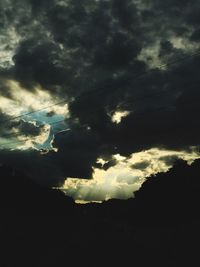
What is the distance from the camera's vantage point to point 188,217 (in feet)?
188

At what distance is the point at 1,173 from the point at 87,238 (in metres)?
22.1

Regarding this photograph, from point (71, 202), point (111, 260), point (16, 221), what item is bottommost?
point (111, 260)

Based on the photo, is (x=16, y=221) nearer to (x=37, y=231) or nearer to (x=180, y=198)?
(x=37, y=231)

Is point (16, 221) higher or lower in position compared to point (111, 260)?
higher

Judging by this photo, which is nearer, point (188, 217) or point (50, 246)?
point (50, 246)

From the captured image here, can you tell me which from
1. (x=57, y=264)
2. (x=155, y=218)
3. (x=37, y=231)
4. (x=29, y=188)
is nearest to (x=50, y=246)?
(x=37, y=231)

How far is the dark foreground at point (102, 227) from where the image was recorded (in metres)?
40.6

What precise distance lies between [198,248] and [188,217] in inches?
705

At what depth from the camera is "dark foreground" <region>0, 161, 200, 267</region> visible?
40625mm

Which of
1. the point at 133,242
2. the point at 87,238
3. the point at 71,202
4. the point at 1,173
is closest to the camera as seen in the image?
the point at 133,242

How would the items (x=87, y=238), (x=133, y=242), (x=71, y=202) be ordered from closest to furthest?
1. (x=133, y=242)
2. (x=87, y=238)
3. (x=71, y=202)

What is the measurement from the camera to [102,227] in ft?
162

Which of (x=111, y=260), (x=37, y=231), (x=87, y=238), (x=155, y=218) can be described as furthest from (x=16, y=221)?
(x=155, y=218)

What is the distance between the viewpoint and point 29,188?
207ft
